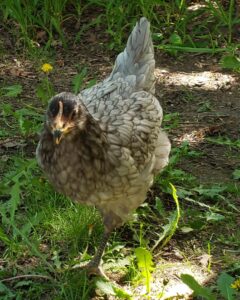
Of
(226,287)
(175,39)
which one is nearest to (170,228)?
(226,287)

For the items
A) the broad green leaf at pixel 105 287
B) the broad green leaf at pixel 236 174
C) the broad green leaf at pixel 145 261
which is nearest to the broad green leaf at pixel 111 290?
the broad green leaf at pixel 105 287

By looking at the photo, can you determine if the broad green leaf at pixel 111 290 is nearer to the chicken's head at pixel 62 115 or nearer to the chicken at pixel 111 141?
the chicken at pixel 111 141

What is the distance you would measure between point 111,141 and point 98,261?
742 millimetres

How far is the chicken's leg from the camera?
384 centimetres

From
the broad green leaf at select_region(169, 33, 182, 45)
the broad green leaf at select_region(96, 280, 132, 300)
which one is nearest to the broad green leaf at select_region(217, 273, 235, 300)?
the broad green leaf at select_region(96, 280, 132, 300)

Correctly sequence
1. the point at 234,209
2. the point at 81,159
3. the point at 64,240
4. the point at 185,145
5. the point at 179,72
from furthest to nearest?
the point at 179,72, the point at 185,145, the point at 234,209, the point at 64,240, the point at 81,159

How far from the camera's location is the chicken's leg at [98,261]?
12.6 feet

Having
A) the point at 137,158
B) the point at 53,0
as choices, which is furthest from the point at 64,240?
the point at 53,0

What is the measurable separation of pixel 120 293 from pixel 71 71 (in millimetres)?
3012

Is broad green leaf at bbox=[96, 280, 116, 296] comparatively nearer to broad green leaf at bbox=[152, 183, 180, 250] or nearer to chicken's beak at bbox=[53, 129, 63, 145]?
broad green leaf at bbox=[152, 183, 180, 250]

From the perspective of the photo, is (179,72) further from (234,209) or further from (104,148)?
(104,148)

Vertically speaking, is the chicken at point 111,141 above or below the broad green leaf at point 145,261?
above

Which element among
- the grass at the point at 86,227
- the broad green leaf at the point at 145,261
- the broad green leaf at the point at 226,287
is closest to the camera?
the broad green leaf at the point at 226,287

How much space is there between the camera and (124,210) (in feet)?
12.7
